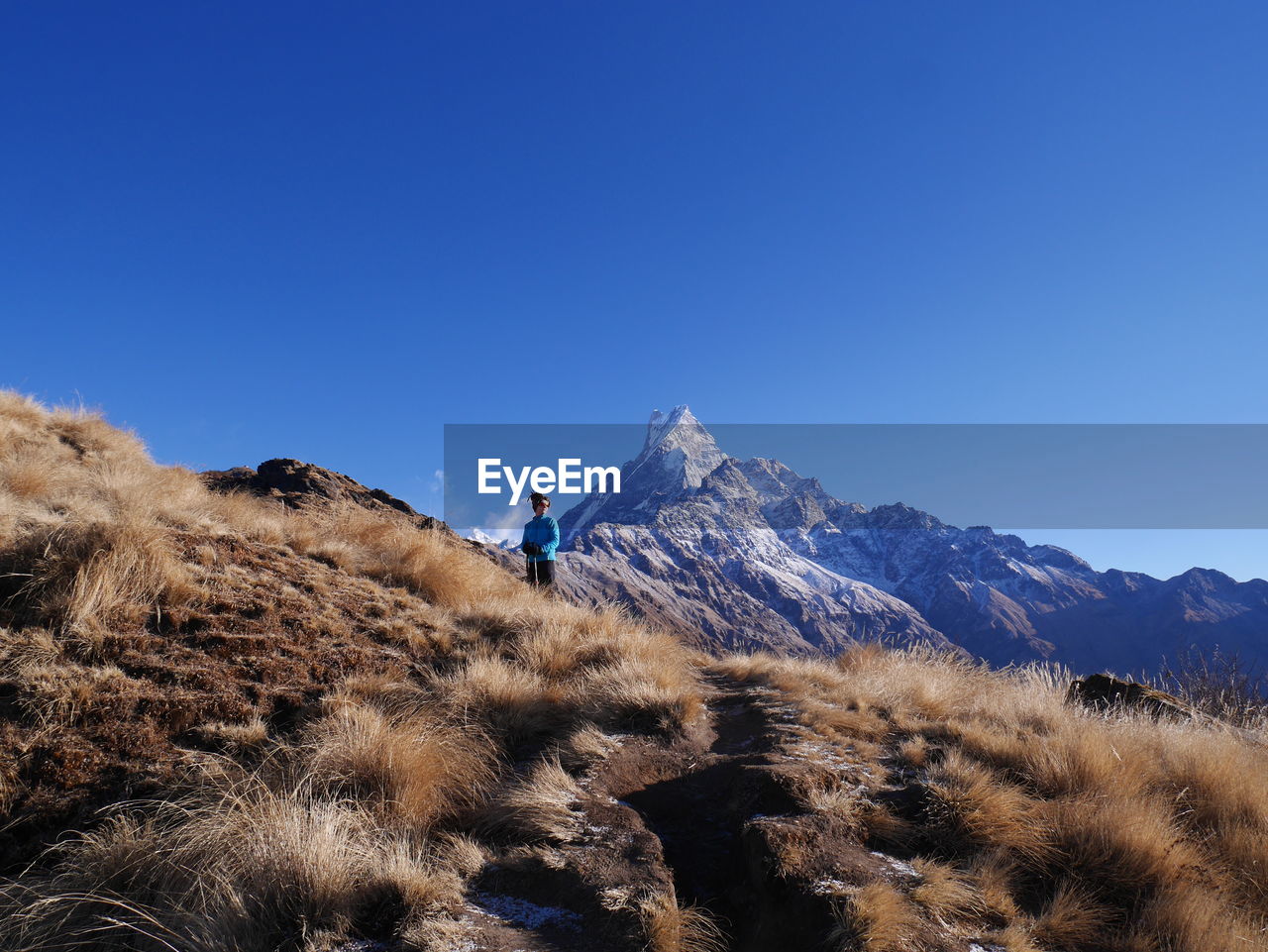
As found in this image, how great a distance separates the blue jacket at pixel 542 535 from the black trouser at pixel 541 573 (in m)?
0.09

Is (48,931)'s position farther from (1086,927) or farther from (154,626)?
(1086,927)

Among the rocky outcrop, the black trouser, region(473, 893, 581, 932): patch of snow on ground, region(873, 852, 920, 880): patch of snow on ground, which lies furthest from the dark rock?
the rocky outcrop

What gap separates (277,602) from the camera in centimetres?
590

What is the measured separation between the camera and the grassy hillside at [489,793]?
9.43 ft

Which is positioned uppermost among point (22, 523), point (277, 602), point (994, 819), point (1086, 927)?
point (22, 523)

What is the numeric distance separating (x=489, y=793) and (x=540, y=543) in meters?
7.34

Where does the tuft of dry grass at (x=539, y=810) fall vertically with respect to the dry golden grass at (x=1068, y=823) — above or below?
above

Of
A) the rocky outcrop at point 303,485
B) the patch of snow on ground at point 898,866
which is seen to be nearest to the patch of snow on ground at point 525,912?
the patch of snow on ground at point 898,866

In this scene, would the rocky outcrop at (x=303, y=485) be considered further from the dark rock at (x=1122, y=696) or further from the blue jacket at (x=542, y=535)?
Result: the dark rock at (x=1122, y=696)

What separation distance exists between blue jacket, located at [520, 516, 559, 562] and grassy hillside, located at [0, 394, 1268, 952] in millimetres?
4513

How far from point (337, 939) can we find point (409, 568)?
20.3 ft

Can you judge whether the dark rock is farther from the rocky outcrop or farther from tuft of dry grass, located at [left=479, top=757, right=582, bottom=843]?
the rocky outcrop

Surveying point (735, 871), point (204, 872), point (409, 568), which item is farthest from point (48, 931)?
point (409, 568)

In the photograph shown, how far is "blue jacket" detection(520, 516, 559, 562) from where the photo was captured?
37.2 feet
